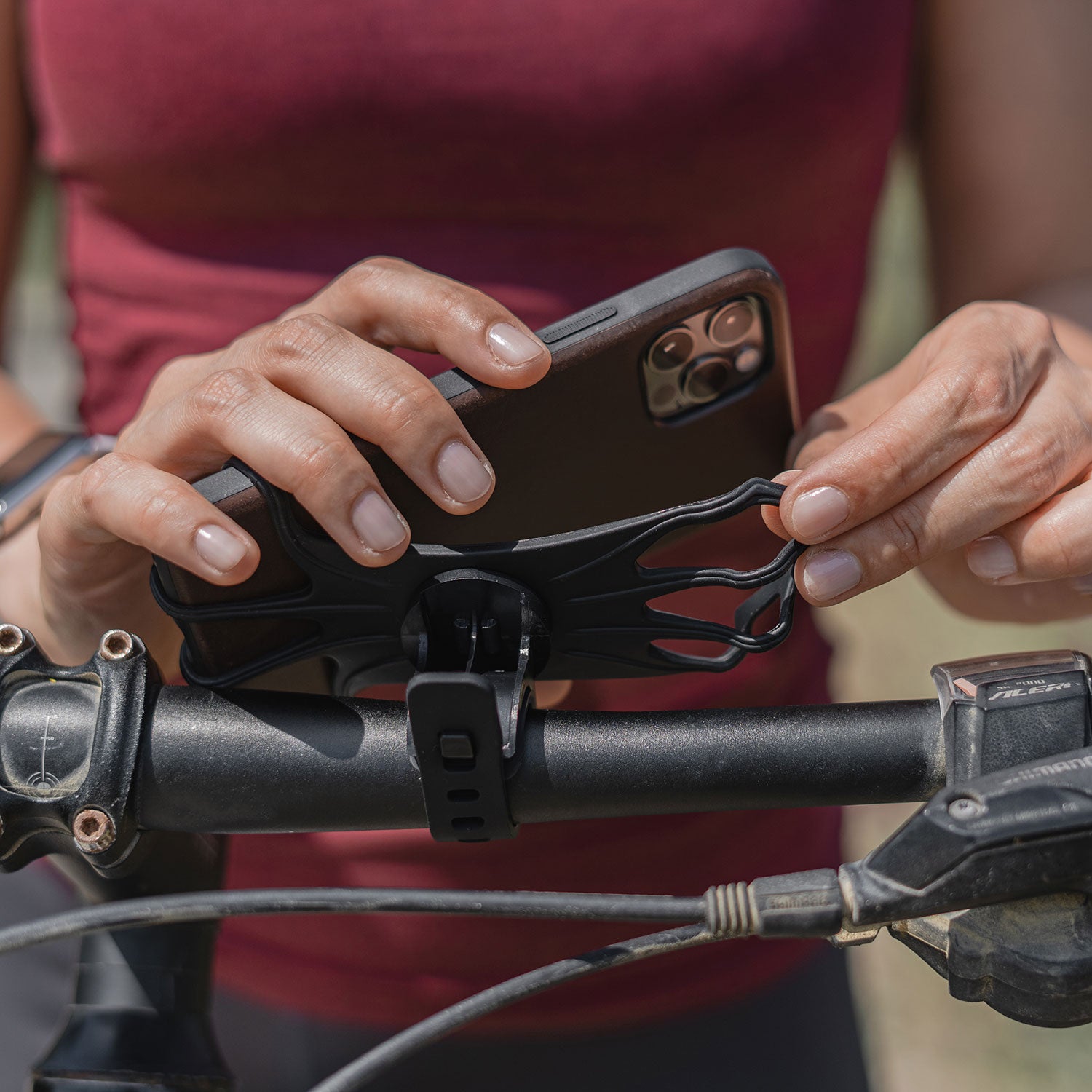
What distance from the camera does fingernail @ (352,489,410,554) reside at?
2.00ft

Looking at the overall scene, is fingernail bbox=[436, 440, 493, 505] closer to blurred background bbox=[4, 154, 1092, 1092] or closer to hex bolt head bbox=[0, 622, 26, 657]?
hex bolt head bbox=[0, 622, 26, 657]

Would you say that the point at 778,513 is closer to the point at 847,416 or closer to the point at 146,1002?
the point at 847,416

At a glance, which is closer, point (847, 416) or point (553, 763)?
point (553, 763)

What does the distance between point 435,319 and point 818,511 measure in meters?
0.26

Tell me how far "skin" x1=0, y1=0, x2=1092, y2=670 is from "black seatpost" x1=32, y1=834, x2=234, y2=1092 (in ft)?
0.72

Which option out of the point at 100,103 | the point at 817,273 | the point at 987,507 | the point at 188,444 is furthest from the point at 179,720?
the point at 817,273

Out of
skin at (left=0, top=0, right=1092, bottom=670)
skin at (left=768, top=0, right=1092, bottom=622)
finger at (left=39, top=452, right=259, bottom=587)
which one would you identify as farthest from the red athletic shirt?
finger at (left=39, top=452, right=259, bottom=587)

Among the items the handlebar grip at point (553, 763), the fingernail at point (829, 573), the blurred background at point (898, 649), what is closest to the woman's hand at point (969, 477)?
the fingernail at point (829, 573)

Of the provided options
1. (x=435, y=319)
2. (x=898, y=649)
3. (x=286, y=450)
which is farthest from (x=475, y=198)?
(x=898, y=649)

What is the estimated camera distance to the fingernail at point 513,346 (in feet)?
2.06

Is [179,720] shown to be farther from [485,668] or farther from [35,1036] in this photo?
[35,1036]

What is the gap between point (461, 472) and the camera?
2.09 feet

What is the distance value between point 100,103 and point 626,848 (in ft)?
2.76

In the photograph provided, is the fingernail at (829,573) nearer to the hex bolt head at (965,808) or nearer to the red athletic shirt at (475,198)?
the hex bolt head at (965,808)
